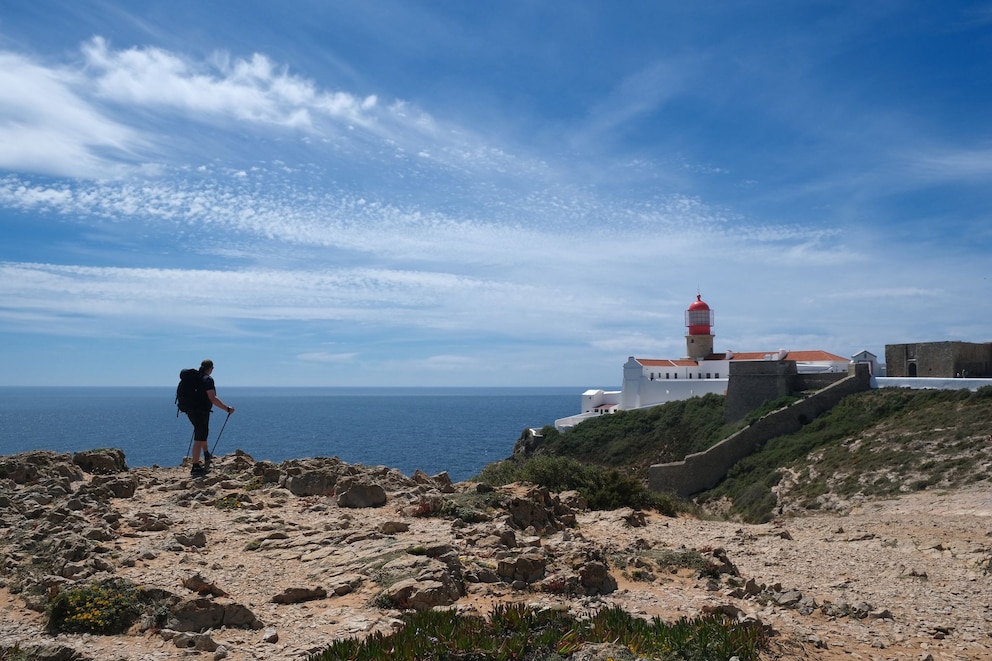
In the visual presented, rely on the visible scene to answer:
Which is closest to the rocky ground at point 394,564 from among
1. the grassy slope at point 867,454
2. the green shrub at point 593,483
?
the green shrub at point 593,483

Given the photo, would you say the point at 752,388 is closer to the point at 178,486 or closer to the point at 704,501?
the point at 704,501

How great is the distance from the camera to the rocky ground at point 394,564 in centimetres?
626

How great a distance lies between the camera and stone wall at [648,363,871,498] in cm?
3350

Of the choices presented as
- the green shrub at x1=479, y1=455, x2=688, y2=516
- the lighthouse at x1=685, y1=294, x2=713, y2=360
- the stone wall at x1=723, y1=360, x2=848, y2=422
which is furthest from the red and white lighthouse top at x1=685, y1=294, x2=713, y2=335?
the green shrub at x1=479, y1=455, x2=688, y2=516

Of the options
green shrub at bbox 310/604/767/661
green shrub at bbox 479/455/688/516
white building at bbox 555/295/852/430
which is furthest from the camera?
white building at bbox 555/295/852/430

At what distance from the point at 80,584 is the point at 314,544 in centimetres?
265

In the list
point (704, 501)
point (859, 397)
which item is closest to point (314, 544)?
point (704, 501)

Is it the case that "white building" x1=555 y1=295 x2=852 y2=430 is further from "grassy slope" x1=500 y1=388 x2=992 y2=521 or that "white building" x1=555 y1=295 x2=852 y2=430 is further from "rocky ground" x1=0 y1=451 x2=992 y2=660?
"rocky ground" x1=0 y1=451 x2=992 y2=660

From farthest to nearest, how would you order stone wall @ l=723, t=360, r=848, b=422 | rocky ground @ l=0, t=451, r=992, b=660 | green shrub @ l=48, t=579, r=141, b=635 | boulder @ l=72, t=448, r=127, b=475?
stone wall @ l=723, t=360, r=848, b=422 < boulder @ l=72, t=448, r=127, b=475 < rocky ground @ l=0, t=451, r=992, b=660 < green shrub @ l=48, t=579, r=141, b=635

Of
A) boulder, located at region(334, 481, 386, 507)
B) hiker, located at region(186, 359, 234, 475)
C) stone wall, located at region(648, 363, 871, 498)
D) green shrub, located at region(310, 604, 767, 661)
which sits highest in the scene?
hiker, located at region(186, 359, 234, 475)

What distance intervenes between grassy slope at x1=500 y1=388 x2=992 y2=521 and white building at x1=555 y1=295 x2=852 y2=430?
39.3 ft

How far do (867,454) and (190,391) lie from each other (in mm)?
24632

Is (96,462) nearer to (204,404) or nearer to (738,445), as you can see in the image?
(204,404)

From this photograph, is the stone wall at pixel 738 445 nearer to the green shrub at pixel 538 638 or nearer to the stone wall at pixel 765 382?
the stone wall at pixel 765 382
